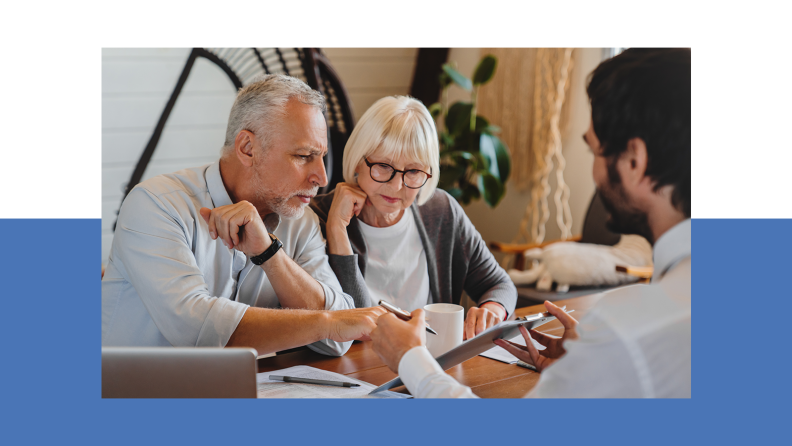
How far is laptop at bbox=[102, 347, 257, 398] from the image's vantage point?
1270 millimetres

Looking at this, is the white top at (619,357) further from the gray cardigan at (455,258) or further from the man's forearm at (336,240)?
the gray cardigan at (455,258)

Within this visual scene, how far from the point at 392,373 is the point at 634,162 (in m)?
0.69

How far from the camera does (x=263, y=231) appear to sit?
1.38 metres

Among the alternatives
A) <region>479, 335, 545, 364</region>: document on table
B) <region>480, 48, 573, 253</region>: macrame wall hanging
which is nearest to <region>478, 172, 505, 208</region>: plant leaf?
<region>480, 48, 573, 253</region>: macrame wall hanging

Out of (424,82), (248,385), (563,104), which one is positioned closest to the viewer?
(248,385)

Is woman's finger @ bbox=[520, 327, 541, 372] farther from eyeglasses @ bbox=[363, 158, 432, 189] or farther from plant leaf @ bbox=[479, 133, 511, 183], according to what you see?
plant leaf @ bbox=[479, 133, 511, 183]

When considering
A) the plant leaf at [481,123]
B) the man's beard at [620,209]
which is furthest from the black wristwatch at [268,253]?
the plant leaf at [481,123]

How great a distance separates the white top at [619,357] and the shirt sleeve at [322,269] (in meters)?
0.31

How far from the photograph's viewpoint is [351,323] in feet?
4.37

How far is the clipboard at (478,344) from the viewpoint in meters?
1.30

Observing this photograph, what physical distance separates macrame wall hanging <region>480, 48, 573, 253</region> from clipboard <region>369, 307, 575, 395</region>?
1060 mm
